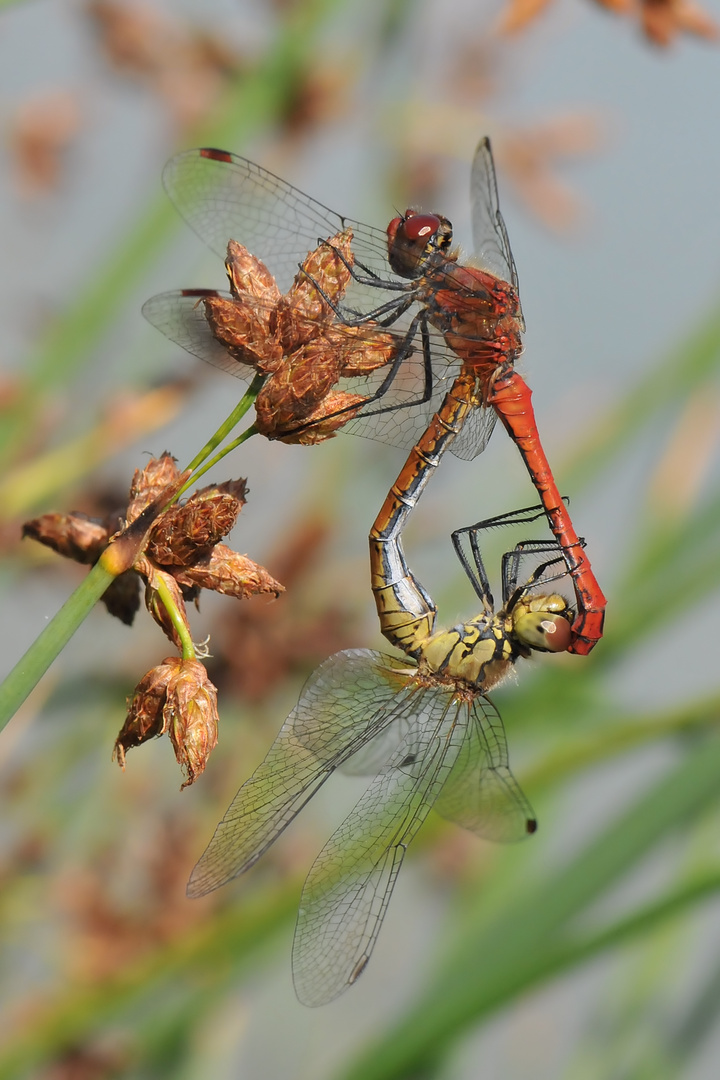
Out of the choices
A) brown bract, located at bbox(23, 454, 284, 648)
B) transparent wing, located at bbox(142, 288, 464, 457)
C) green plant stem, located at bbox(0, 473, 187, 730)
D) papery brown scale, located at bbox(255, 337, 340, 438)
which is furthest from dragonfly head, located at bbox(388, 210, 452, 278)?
green plant stem, located at bbox(0, 473, 187, 730)

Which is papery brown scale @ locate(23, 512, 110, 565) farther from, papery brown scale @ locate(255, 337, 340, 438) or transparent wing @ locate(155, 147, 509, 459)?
transparent wing @ locate(155, 147, 509, 459)

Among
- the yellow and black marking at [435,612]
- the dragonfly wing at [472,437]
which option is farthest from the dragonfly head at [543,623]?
the dragonfly wing at [472,437]

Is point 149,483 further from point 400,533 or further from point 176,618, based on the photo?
point 400,533

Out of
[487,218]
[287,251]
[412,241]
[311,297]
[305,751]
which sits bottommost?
[305,751]

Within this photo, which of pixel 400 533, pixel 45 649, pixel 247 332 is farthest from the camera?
pixel 400 533

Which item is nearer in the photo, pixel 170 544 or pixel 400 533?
pixel 170 544

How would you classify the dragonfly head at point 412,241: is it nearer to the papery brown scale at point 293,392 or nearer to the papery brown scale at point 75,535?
the papery brown scale at point 293,392

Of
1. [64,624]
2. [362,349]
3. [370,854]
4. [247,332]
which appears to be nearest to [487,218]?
[362,349]

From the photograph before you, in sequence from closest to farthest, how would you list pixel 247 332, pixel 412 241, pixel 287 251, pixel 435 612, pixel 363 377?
1. pixel 247 332
2. pixel 363 377
3. pixel 287 251
4. pixel 412 241
5. pixel 435 612
